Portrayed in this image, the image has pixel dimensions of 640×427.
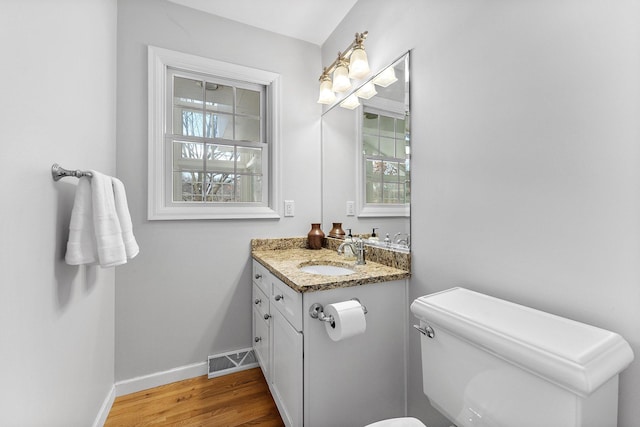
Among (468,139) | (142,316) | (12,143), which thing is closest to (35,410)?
(12,143)

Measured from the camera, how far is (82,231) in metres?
Result: 0.94

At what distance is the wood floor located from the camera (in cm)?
139

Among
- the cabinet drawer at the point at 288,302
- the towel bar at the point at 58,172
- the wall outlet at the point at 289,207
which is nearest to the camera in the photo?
the towel bar at the point at 58,172

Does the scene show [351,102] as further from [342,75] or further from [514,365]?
[514,365]

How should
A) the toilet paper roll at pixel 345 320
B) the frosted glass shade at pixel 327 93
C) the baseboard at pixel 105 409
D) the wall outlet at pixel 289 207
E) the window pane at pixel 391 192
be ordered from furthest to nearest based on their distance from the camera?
the wall outlet at pixel 289 207
the frosted glass shade at pixel 327 93
the window pane at pixel 391 192
the baseboard at pixel 105 409
the toilet paper roll at pixel 345 320

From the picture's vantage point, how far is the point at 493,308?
0.83 metres

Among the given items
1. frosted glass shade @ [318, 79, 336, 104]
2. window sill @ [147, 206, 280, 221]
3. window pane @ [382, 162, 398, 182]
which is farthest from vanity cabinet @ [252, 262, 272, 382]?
frosted glass shade @ [318, 79, 336, 104]

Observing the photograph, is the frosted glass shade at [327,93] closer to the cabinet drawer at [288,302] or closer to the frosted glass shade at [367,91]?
the frosted glass shade at [367,91]

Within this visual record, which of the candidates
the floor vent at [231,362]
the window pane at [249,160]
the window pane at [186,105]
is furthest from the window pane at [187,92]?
the floor vent at [231,362]

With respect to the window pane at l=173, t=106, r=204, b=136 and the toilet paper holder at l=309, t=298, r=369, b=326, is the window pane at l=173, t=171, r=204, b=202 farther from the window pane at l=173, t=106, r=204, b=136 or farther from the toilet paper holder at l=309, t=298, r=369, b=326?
the toilet paper holder at l=309, t=298, r=369, b=326

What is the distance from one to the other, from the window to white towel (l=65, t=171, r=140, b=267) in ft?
4.09

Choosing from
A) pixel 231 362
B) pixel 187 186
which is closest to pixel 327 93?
pixel 187 186

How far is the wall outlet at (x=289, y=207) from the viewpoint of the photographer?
2012mm

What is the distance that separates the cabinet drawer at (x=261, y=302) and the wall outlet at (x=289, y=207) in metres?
0.58
